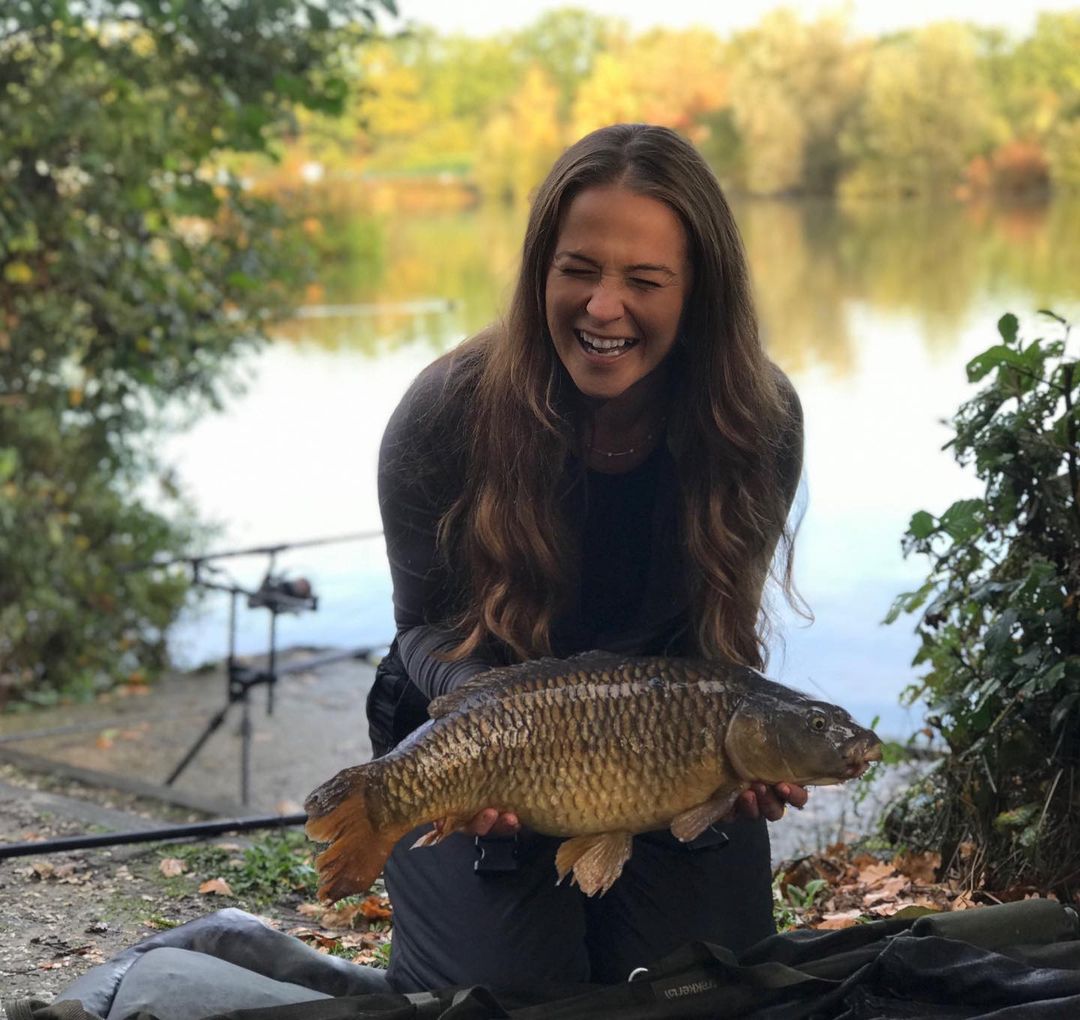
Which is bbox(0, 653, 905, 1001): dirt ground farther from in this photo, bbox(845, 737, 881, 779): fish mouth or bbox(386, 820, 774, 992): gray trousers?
bbox(845, 737, 881, 779): fish mouth

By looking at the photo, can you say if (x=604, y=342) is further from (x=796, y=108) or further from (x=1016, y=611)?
(x=796, y=108)

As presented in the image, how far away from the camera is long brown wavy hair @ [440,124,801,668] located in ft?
7.28

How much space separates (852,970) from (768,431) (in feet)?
2.53

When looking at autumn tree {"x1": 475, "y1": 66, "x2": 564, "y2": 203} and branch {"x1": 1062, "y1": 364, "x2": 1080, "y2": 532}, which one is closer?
branch {"x1": 1062, "y1": 364, "x2": 1080, "y2": 532}

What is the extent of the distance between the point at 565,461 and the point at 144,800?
6.34ft

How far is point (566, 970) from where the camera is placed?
2.15 metres

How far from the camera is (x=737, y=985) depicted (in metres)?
2.01

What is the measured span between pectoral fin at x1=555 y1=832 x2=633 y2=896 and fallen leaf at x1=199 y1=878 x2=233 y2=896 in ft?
3.32

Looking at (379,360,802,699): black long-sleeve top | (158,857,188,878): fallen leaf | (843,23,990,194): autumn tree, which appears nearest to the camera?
(379,360,802,699): black long-sleeve top

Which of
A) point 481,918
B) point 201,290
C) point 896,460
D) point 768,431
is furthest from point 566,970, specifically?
point 896,460

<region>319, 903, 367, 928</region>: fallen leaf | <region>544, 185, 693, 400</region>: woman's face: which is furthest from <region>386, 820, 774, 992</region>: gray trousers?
<region>544, 185, 693, 400</region>: woman's face

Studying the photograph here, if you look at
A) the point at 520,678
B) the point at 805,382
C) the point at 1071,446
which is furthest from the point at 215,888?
the point at 805,382

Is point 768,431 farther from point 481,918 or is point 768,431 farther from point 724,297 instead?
point 481,918

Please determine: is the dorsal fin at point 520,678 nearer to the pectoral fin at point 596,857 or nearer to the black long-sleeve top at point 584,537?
the pectoral fin at point 596,857
